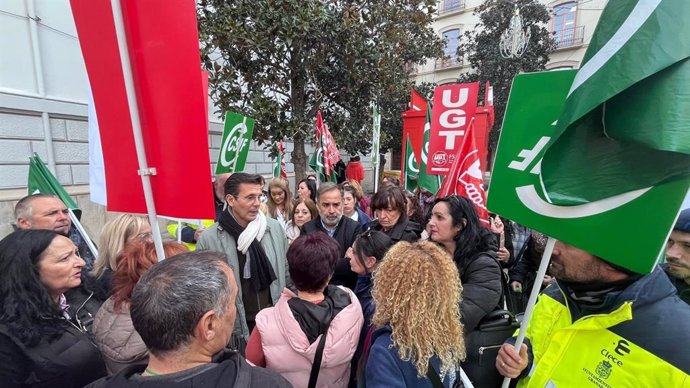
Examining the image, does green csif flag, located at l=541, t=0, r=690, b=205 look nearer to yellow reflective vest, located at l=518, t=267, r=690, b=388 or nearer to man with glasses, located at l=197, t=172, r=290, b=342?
yellow reflective vest, located at l=518, t=267, r=690, b=388

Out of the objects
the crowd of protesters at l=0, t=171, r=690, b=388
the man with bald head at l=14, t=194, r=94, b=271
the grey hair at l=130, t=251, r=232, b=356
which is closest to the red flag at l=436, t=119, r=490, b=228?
the crowd of protesters at l=0, t=171, r=690, b=388

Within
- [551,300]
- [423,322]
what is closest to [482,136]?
[551,300]

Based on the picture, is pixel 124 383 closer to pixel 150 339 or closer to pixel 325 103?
pixel 150 339

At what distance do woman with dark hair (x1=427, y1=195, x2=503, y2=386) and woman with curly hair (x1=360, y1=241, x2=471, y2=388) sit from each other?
0.45m

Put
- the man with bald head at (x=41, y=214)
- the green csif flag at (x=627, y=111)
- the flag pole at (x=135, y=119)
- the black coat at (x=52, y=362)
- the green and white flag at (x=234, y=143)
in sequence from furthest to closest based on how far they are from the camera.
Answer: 1. the green and white flag at (x=234, y=143)
2. the man with bald head at (x=41, y=214)
3. the flag pole at (x=135, y=119)
4. the black coat at (x=52, y=362)
5. the green csif flag at (x=627, y=111)

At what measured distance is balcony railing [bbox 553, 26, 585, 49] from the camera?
20438 millimetres

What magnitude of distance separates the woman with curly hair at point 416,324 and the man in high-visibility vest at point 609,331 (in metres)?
0.39

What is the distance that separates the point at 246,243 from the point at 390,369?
151 cm

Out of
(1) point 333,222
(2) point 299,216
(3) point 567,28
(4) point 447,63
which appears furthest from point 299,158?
(3) point 567,28

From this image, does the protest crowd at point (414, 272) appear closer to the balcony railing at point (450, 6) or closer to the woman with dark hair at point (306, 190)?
the woman with dark hair at point (306, 190)

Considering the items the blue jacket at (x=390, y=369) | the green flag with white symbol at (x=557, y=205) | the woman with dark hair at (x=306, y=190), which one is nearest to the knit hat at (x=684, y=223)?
the green flag with white symbol at (x=557, y=205)

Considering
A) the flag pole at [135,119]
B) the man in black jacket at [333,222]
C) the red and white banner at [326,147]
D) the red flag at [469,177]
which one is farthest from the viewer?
the red and white banner at [326,147]

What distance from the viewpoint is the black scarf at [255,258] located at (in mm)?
2590

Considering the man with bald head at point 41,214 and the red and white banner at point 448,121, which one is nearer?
the man with bald head at point 41,214
